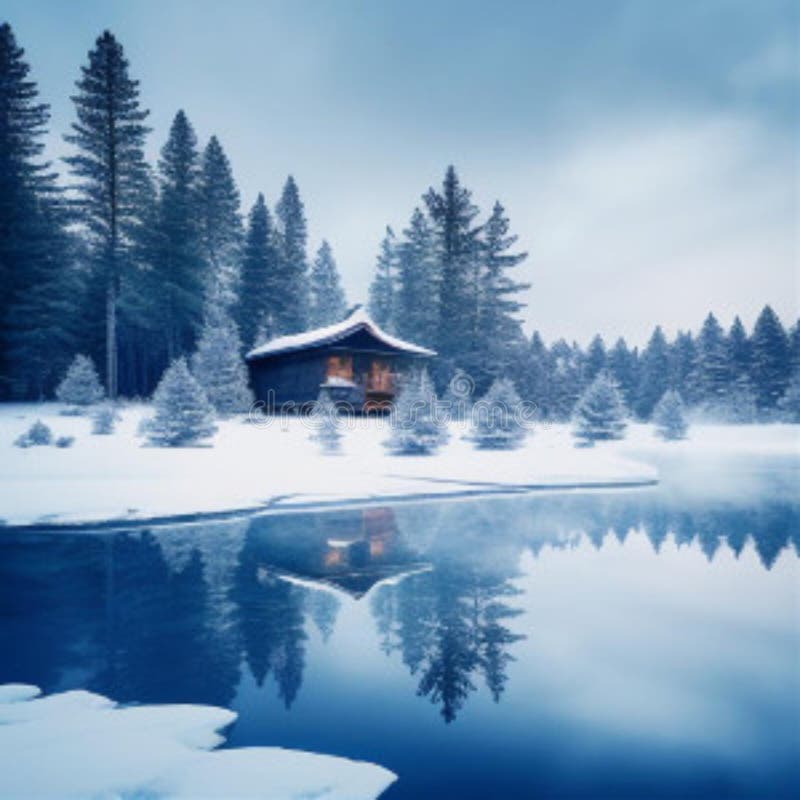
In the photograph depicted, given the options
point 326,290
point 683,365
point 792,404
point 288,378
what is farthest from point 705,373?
point 288,378

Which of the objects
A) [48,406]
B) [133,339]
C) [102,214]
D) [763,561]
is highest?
[102,214]

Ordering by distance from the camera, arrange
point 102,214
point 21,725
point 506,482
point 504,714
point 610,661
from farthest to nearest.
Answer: point 102,214 < point 506,482 < point 610,661 < point 504,714 < point 21,725

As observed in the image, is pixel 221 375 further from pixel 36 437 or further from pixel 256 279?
pixel 256 279

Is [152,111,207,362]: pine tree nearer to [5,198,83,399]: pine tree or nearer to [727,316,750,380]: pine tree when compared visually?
[5,198,83,399]: pine tree

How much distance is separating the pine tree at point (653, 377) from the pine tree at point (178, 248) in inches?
2355

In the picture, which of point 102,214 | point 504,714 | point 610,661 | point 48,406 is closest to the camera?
point 504,714

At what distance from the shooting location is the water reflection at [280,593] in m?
7.07

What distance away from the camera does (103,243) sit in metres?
34.3

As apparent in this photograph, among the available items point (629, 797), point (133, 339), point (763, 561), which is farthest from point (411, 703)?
point (133, 339)

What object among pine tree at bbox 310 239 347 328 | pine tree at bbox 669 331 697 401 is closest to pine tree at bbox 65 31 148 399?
pine tree at bbox 310 239 347 328

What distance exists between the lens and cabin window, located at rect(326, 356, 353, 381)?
34938 millimetres

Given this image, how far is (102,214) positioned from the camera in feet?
108

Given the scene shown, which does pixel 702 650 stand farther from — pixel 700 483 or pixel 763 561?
pixel 700 483

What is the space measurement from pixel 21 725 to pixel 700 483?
88.6ft
